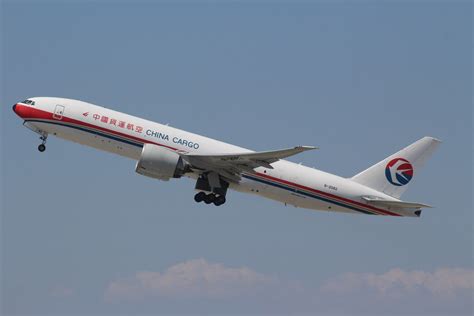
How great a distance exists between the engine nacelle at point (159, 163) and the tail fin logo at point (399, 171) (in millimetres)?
13225

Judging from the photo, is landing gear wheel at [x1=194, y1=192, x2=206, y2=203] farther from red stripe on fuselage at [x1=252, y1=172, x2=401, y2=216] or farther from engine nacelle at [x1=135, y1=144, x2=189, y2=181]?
red stripe on fuselage at [x1=252, y1=172, x2=401, y2=216]

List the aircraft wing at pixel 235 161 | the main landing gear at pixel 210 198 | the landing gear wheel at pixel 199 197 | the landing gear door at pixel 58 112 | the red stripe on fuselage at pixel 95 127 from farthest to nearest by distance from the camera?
the landing gear wheel at pixel 199 197, the main landing gear at pixel 210 198, the landing gear door at pixel 58 112, the red stripe on fuselage at pixel 95 127, the aircraft wing at pixel 235 161

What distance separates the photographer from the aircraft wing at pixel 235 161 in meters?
53.4

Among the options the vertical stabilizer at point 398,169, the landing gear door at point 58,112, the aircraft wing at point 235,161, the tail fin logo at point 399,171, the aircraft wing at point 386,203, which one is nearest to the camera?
the aircraft wing at point 235,161

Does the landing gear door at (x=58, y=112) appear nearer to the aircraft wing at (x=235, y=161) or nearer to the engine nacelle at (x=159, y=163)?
the engine nacelle at (x=159, y=163)

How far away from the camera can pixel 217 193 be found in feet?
187

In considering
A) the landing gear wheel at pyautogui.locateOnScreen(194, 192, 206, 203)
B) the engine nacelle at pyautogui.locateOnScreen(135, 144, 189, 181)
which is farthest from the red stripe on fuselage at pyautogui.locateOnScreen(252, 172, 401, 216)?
the engine nacelle at pyautogui.locateOnScreen(135, 144, 189, 181)

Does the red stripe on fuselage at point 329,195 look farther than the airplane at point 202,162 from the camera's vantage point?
Yes

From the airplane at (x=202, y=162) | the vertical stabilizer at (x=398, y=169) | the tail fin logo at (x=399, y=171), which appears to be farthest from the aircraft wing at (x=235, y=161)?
the tail fin logo at (x=399, y=171)

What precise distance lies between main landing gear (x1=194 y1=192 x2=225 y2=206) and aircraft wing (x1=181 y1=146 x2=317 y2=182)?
1.27 meters

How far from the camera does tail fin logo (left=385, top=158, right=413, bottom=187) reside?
60.1 meters

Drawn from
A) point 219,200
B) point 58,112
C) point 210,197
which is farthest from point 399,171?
point 58,112

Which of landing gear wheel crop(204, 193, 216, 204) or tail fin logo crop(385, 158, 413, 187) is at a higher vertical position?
tail fin logo crop(385, 158, 413, 187)

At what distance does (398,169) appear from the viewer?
199 feet
